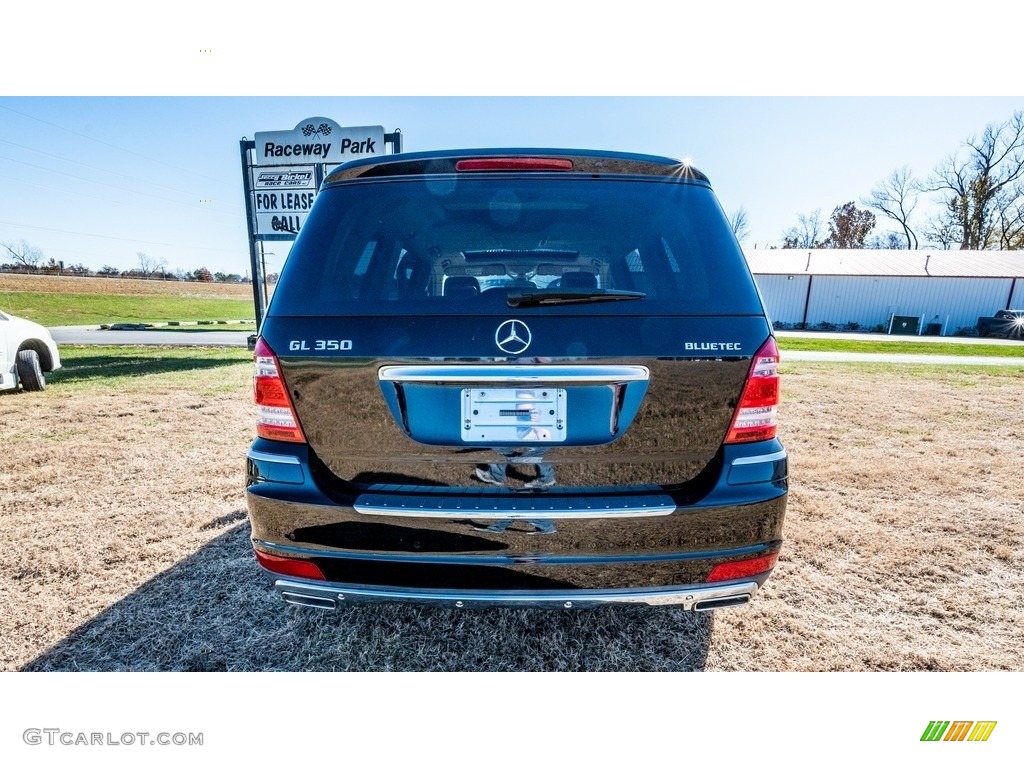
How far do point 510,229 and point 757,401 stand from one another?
114cm

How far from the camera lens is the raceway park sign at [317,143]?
866cm

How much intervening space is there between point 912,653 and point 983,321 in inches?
1382

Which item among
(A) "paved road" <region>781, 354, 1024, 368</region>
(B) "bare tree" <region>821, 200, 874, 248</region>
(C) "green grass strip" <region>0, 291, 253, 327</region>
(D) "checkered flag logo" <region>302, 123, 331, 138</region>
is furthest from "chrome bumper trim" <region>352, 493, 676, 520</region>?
(B) "bare tree" <region>821, 200, 874, 248</region>

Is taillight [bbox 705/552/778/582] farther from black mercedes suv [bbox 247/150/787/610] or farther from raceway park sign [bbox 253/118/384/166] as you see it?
raceway park sign [bbox 253/118/384/166]

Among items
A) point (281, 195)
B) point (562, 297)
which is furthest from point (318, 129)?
point (562, 297)

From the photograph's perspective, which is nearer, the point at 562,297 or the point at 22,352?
the point at 562,297

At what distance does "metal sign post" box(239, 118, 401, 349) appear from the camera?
8.70m

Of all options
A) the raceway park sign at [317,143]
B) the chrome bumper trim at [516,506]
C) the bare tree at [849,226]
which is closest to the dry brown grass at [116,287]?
the raceway park sign at [317,143]

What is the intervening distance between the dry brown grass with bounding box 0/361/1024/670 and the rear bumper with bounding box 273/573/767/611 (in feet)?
0.55

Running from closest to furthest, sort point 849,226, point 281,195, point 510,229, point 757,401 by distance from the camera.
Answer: point 757,401 < point 510,229 < point 281,195 < point 849,226

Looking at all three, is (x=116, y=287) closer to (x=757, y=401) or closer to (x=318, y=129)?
(x=318, y=129)

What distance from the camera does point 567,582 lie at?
1574 millimetres

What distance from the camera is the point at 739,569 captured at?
1609 millimetres
